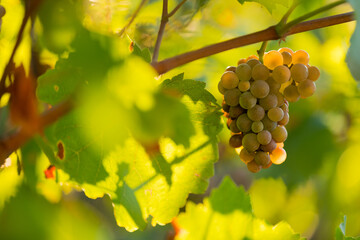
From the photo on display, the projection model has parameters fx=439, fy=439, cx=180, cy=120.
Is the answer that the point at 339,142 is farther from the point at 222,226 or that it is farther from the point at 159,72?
the point at 159,72

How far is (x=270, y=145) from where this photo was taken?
58 cm

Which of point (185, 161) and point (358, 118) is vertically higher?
point (185, 161)

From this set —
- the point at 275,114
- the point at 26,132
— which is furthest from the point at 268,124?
the point at 26,132

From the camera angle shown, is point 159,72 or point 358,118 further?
point 358,118

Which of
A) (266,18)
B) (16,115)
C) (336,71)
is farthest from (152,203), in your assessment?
(336,71)

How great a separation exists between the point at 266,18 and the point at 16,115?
3.78 ft

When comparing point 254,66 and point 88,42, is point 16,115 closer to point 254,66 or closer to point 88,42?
point 88,42

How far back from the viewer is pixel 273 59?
59 cm

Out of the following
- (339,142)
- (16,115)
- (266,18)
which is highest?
(16,115)

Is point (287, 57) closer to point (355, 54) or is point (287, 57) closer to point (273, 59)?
point (273, 59)

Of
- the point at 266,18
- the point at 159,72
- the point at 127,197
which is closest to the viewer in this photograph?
the point at 159,72

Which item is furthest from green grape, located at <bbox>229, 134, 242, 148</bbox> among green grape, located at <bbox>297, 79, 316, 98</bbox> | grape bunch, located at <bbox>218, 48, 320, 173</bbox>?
green grape, located at <bbox>297, 79, 316, 98</bbox>

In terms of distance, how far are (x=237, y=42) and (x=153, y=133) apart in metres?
0.33

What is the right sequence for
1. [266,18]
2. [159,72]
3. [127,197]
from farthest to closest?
[266,18], [127,197], [159,72]
